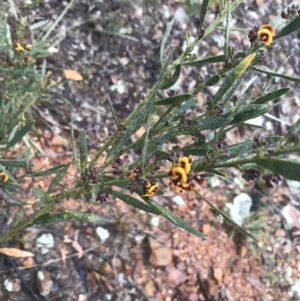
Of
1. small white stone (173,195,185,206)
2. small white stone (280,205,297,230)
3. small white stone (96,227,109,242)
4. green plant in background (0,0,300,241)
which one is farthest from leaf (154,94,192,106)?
small white stone (280,205,297,230)

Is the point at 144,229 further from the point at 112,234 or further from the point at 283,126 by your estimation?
the point at 283,126

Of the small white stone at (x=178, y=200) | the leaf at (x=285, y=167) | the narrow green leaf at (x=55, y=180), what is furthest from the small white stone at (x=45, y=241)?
the leaf at (x=285, y=167)

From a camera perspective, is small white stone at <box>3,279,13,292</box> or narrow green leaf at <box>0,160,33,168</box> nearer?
narrow green leaf at <box>0,160,33,168</box>

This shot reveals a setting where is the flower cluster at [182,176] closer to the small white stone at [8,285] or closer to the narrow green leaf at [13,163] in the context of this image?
the narrow green leaf at [13,163]

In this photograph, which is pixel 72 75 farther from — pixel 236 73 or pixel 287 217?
pixel 236 73

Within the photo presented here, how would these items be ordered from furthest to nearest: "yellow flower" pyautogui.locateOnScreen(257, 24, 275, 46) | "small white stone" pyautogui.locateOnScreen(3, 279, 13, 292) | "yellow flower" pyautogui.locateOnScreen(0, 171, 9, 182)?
"small white stone" pyautogui.locateOnScreen(3, 279, 13, 292), "yellow flower" pyautogui.locateOnScreen(0, 171, 9, 182), "yellow flower" pyautogui.locateOnScreen(257, 24, 275, 46)

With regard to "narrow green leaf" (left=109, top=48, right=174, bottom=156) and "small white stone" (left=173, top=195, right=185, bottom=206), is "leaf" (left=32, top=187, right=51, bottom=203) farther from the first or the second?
"small white stone" (left=173, top=195, right=185, bottom=206)
